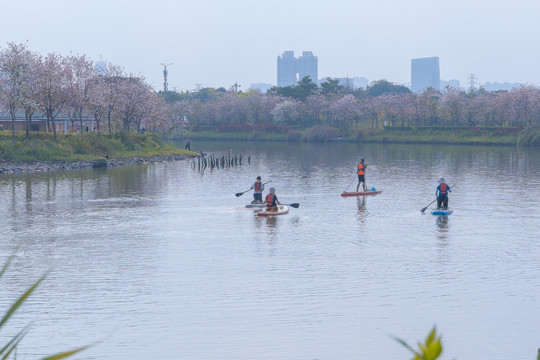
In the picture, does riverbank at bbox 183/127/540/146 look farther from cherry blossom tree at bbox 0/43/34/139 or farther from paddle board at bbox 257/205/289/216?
paddle board at bbox 257/205/289/216

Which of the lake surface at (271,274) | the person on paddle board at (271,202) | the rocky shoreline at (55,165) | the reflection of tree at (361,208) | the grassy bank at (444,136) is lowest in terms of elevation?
the lake surface at (271,274)

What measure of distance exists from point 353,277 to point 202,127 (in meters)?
136

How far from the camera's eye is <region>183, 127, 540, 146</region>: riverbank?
11044cm

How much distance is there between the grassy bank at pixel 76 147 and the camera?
64.2 metres

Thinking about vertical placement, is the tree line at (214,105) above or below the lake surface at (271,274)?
above

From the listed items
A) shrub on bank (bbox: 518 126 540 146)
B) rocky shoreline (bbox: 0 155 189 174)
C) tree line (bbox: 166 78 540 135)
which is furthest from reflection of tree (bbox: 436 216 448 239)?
tree line (bbox: 166 78 540 135)

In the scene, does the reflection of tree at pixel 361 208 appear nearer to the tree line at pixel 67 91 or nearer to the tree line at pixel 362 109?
the tree line at pixel 67 91

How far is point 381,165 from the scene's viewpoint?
7000 cm

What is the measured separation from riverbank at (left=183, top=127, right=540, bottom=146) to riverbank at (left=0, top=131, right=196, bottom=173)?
173 feet

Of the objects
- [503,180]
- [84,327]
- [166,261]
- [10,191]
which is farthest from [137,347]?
[503,180]

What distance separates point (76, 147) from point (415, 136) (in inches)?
2841

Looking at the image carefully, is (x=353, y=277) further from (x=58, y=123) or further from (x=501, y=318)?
(x=58, y=123)

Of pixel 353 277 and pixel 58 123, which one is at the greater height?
pixel 58 123

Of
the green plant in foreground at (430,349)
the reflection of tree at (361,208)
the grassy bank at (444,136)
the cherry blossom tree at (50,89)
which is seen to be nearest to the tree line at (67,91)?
the cherry blossom tree at (50,89)
